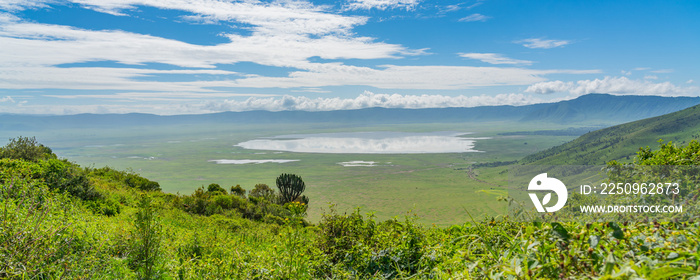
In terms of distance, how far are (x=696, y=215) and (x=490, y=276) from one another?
1.25 meters

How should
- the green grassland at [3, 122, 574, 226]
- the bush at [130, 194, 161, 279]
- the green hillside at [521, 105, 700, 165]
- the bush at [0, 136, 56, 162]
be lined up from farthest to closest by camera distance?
the green hillside at [521, 105, 700, 165], the green grassland at [3, 122, 574, 226], the bush at [0, 136, 56, 162], the bush at [130, 194, 161, 279]

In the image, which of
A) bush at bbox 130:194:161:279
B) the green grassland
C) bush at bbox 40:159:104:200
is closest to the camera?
bush at bbox 130:194:161:279

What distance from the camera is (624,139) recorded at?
163 meters

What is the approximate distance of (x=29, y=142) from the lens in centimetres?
2327

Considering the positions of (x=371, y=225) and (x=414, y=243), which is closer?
(x=414, y=243)

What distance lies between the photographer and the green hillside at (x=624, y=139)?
146 meters

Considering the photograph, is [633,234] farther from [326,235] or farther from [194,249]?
[194,249]

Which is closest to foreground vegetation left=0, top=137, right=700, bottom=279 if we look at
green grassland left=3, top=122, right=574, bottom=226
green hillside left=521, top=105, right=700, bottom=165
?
green grassland left=3, top=122, right=574, bottom=226

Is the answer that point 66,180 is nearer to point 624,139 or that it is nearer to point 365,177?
point 365,177

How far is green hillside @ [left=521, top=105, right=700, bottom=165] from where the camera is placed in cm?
14650

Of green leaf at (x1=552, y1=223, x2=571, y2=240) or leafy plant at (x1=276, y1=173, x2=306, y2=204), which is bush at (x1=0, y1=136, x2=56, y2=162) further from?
green leaf at (x1=552, y1=223, x2=571, y2=240)

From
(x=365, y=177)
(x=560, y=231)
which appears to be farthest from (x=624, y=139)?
(x=560, y=231)

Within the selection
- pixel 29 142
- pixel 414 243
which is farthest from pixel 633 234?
pixel 29 142

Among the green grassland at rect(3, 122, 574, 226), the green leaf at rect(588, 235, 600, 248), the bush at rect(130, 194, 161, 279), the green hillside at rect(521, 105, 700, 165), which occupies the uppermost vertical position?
the green leaf at rect(588, 235, 600, 248)
